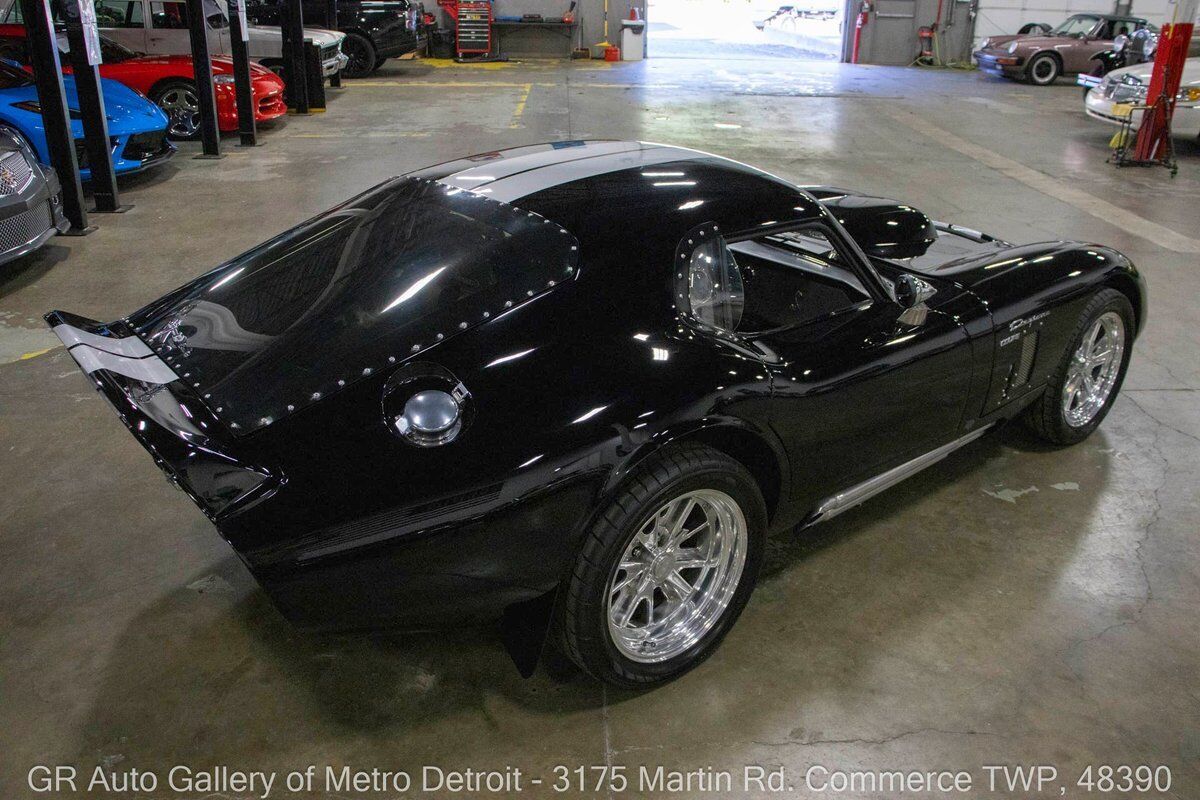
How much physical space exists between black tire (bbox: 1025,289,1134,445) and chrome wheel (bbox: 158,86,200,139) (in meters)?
8.87

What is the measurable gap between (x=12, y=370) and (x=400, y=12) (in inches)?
515

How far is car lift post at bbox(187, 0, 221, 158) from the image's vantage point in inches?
333

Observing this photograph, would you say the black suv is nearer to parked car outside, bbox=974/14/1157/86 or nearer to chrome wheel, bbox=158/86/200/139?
chrome wheel, bbox=158/86/200/139

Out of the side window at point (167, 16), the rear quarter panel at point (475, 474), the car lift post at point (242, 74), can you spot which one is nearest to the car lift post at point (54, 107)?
the car lift post at point (242, 74)

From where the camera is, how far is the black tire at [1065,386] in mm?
3412

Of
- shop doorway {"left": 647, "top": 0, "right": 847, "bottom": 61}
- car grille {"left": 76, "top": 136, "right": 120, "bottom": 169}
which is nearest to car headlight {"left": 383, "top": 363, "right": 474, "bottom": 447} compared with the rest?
car grille {"left": 76, "top": 136, "right": 120, "bottom": 169}

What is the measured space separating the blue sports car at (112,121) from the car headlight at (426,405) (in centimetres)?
598

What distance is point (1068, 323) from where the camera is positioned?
3316 millimetres

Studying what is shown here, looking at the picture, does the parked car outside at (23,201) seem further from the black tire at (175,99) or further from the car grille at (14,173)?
Result: the black tire at (175,99)

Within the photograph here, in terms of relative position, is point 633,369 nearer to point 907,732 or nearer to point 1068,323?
point 907,732

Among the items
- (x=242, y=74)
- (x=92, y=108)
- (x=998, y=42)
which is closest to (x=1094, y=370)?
(x=92, y=108)

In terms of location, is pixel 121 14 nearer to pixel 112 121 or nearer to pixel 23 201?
pixel 112 121

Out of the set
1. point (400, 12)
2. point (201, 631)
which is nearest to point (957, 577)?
point (201, 631)

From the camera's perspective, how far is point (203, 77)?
28.9 feet
